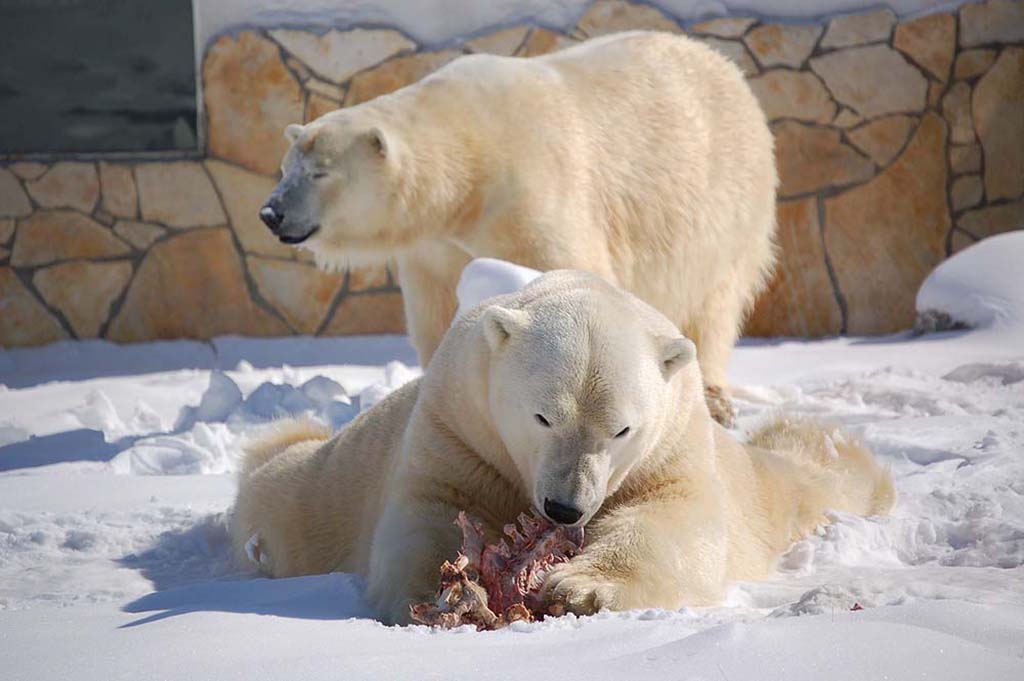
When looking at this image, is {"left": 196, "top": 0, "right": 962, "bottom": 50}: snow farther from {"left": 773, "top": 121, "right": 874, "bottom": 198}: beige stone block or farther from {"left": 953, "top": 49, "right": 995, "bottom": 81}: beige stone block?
{"left": 773, "top": 121, "right": 874, "bottom": 198}: beige stone block

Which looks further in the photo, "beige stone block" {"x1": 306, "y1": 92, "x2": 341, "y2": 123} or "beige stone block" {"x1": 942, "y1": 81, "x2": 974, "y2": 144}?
"beige stone block" {"x1": 942, "y1": 81, "x2": 974, "y2": 144}

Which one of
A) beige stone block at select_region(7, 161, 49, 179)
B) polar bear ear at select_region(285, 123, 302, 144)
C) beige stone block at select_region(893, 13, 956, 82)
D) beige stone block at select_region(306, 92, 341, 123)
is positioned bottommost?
beige stone block at select_region(7, 161, 49, 179)

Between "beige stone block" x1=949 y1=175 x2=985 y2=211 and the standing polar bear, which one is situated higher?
the standing polar bear

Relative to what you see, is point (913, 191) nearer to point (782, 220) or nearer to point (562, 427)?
point (782, 220)

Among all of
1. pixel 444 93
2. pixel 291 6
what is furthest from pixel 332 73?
pixel 444 93

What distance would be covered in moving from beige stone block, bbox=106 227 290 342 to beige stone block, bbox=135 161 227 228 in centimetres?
10

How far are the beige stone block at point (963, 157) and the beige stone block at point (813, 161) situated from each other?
19.0 inches

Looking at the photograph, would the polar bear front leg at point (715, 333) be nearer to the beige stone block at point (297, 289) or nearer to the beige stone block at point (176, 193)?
the beige stone block at point (297, 289)

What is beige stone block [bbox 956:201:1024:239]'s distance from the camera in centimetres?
791

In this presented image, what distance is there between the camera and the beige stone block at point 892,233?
7859mm

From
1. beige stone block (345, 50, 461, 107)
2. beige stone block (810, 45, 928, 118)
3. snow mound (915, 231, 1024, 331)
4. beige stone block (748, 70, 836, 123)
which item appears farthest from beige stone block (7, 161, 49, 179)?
snow mound (915, 231, 1024, 331)

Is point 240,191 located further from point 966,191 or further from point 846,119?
point 966,191

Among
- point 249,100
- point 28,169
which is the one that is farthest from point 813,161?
point 28,169

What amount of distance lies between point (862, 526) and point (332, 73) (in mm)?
5125
